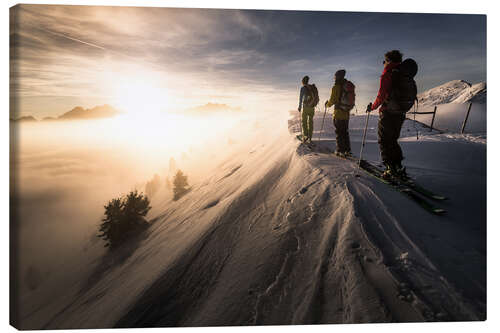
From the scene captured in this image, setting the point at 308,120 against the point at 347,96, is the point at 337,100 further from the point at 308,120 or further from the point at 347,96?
the point at 308,120

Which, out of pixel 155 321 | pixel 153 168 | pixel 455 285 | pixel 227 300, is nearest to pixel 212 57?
pixel 227 300

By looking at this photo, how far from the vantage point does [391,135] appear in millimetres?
3912

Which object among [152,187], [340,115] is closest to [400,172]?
[340,115]

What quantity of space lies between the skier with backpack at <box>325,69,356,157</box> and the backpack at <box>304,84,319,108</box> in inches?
50.5

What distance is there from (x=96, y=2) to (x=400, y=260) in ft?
23.0

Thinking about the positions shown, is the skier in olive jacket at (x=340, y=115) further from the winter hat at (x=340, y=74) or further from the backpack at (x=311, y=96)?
the backpack at (x=311, y=96)

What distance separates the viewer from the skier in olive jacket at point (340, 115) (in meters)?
5.13

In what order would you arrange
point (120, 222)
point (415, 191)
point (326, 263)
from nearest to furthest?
point (326, 263) → point (415, 191) → point (120, 222)

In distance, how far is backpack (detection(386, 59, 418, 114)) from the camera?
3457 mm

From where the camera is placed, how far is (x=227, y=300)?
102 inches

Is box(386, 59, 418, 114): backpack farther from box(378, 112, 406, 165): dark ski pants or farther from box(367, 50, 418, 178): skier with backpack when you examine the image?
box(378, 112, 406, 165): dark ski pants

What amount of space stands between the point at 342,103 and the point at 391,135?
1.76 m

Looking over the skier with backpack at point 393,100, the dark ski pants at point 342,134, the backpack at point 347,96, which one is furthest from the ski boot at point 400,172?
the backpack at point 347,96

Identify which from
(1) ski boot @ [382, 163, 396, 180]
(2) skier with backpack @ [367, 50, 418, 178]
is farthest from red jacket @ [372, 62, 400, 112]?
(1) ski boot @ [382, 163, 396, 180]
